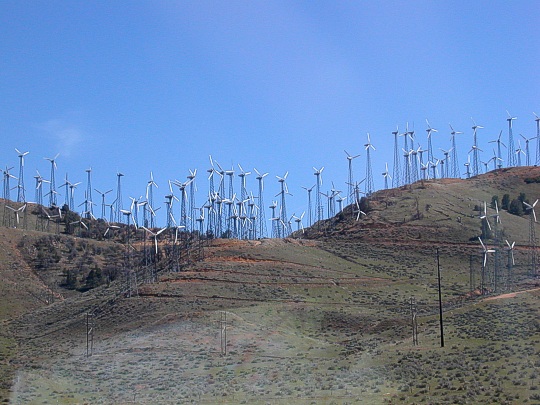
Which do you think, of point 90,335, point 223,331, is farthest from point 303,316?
point 90,335

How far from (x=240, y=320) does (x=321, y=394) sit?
1408 inches

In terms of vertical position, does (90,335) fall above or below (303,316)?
below

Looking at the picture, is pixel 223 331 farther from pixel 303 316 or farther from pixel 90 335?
pixel 90 335

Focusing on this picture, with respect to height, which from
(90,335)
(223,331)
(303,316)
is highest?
(303,316)

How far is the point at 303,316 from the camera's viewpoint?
97.7 meters

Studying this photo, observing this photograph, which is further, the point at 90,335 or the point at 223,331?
the point at 90,335

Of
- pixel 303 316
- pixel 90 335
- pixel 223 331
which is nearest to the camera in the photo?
pixel 223 331

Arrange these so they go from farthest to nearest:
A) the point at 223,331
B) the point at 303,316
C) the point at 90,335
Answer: the point at 303,316 < the point at 90,335 < the point at 223,331

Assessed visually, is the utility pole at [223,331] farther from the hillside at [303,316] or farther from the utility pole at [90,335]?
the utility pole at [90,335]

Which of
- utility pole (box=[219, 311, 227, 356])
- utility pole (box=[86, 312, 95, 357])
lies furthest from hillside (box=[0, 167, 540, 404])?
utility pole (box=[86, 312, 95, 357])

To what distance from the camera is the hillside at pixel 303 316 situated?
197 ft

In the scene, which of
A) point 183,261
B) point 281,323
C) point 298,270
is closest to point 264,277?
point 298,270

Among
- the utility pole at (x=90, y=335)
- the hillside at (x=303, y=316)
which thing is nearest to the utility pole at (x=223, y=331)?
the hillside at (x=303, y=316)

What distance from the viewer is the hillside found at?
60.1m
